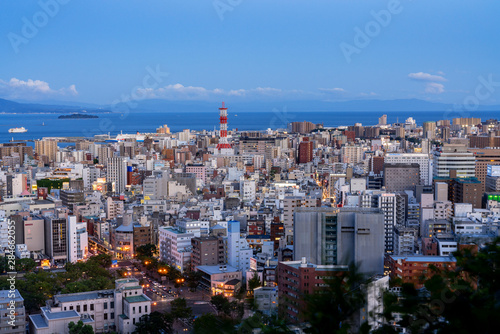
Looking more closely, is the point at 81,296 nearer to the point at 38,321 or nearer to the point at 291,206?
the point at 38,321

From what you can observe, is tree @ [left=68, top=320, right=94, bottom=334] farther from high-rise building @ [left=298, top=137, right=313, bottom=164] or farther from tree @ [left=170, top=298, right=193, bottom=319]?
high-rise building @ [left=298, top=137, right=313, bottom=164]

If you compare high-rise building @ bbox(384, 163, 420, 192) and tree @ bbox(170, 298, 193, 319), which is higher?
high-rise building @ bbox(384, 163, 420, 192)

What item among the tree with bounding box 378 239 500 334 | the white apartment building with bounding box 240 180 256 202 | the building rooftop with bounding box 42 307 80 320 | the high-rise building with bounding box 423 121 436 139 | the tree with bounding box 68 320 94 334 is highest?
the high-rise building with bounding box 423 121 436 139

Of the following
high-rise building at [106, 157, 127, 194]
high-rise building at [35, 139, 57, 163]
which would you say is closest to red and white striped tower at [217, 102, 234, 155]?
high-rise building at [35, 139, 57, 163]

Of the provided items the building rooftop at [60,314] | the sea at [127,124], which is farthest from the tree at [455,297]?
the sea at [127,124]

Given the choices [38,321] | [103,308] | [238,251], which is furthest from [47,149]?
[38,321]

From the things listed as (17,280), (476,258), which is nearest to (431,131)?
(17,280)
